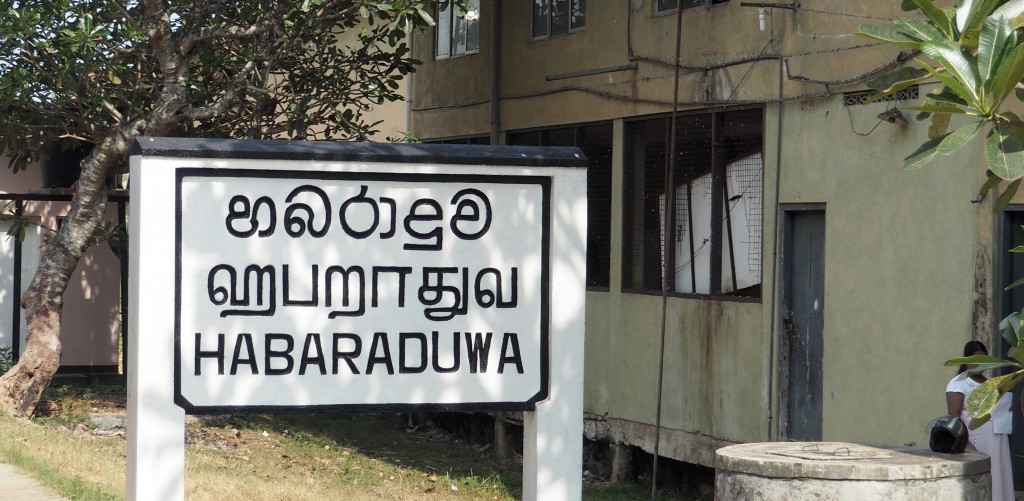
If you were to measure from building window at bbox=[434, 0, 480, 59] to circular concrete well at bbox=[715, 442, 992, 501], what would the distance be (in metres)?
10.9

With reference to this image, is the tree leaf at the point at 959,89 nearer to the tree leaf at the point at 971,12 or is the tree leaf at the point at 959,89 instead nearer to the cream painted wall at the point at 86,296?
the tree leaf at the point at 971,12

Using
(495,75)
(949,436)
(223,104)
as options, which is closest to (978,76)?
(949,436)

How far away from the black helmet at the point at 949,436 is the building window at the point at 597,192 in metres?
7.38

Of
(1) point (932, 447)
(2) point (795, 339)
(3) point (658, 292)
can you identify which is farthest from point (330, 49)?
(1) point (932, 447)

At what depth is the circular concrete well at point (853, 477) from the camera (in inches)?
301

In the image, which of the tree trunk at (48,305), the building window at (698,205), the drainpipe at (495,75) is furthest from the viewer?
the drainpipe at (495,75)

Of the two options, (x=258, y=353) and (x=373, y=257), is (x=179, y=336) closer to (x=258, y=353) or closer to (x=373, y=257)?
(x=258, y=353)

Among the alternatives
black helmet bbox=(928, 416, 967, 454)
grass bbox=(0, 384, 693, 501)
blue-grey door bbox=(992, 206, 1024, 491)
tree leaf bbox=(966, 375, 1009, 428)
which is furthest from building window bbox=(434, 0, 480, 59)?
tree leaf bbox=(966, 375, 1009, 428)

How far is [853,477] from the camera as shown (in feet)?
25.1

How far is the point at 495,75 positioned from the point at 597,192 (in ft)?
8.34

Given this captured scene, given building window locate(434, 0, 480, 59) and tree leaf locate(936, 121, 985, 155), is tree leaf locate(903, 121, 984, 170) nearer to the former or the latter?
tree leaf locate(936, 121, 985, 155)

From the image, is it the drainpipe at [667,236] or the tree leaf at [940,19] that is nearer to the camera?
the tree leaf at [940,19]

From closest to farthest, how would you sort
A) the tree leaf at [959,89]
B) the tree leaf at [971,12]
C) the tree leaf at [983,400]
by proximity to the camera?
the tree leaf at [959,89] < the tree leaf at [971,12] < the tree leaf at [983,400]

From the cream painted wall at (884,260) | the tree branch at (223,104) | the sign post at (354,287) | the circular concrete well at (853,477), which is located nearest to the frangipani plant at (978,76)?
the circular concrete well at (853,477)
